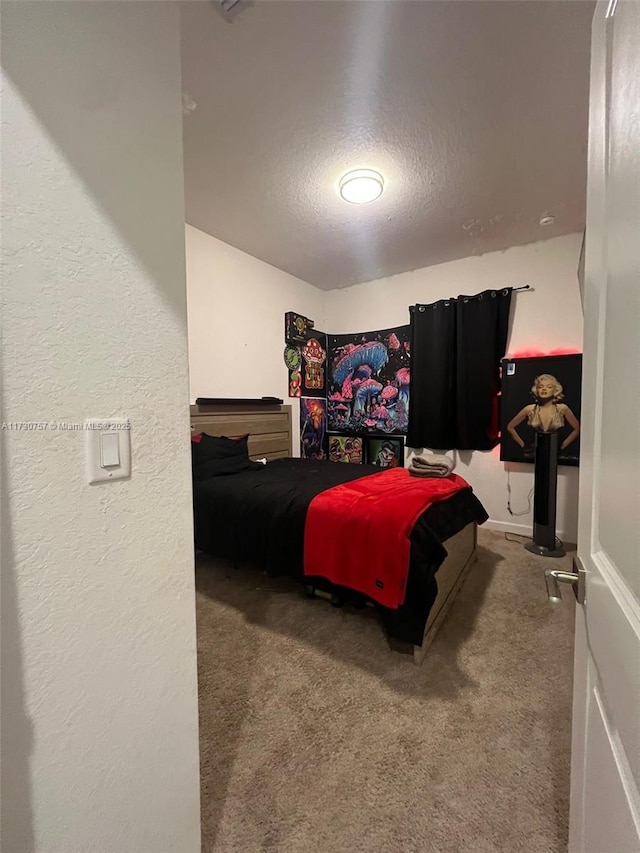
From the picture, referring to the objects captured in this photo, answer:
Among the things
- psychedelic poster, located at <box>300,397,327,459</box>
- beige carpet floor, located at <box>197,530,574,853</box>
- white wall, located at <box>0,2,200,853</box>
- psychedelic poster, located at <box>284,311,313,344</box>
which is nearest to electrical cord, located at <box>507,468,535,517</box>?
beige carpet floor, located at <box>197,530,574,853</box>

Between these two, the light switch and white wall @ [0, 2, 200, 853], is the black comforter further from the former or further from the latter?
the light switch

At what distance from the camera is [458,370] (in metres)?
3.49

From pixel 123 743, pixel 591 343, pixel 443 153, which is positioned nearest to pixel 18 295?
pixel 123 743

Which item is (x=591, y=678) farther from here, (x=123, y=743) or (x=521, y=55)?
(x=521, y=55)

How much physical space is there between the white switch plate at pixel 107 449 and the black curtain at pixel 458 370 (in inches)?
133

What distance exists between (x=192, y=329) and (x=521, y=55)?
8.75 ft

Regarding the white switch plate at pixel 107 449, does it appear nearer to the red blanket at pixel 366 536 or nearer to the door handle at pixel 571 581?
the door handle at pixel 571 581

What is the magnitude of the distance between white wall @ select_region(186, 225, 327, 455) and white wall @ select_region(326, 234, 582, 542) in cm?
140

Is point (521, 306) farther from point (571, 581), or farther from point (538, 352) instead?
point (571, 581)

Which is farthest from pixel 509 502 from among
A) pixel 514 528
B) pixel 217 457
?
pixel 217 457

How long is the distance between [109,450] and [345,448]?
148 inches

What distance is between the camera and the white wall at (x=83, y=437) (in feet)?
1.92

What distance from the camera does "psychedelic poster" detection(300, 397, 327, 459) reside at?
4.20 metres

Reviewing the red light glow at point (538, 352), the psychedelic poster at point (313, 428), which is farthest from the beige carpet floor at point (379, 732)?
the psychedelic poster at point (313, 428)
